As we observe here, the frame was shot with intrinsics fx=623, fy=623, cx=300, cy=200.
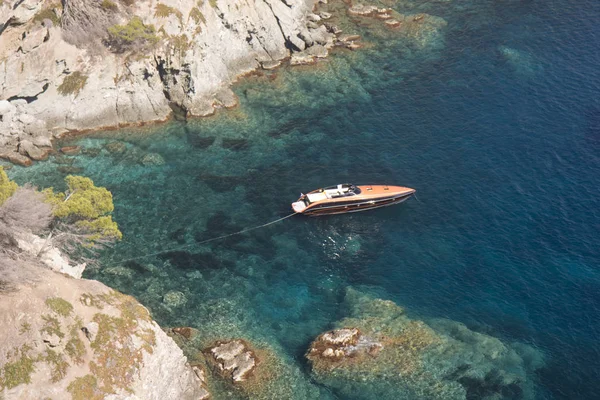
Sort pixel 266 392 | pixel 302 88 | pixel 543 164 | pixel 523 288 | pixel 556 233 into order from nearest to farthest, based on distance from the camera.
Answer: pixel 266 392, pixel 523 288, pixel 556 233, pixel 543 164, pixel 302 88

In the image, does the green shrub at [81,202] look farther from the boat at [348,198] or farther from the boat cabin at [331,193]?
the boat cabin at [331,193]

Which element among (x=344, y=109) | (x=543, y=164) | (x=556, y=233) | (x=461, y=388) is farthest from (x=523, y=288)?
(x=344, y=109)

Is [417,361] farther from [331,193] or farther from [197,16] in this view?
[197,16]

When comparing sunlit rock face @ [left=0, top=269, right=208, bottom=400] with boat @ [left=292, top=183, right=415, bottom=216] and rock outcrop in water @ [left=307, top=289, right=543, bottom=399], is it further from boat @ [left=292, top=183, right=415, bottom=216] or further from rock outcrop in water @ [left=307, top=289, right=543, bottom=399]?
boat @ [left=292, top=183, right=415, bottom=216]

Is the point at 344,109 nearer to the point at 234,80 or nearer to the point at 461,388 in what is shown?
the point at 234,80

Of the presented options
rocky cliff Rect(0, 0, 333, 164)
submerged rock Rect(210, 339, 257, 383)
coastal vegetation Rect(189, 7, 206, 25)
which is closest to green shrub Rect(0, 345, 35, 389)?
submerged rock Rect(210, 339, 257, 383)

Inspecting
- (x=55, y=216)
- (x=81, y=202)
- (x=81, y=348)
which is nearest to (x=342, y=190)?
(x=81, y=202)
